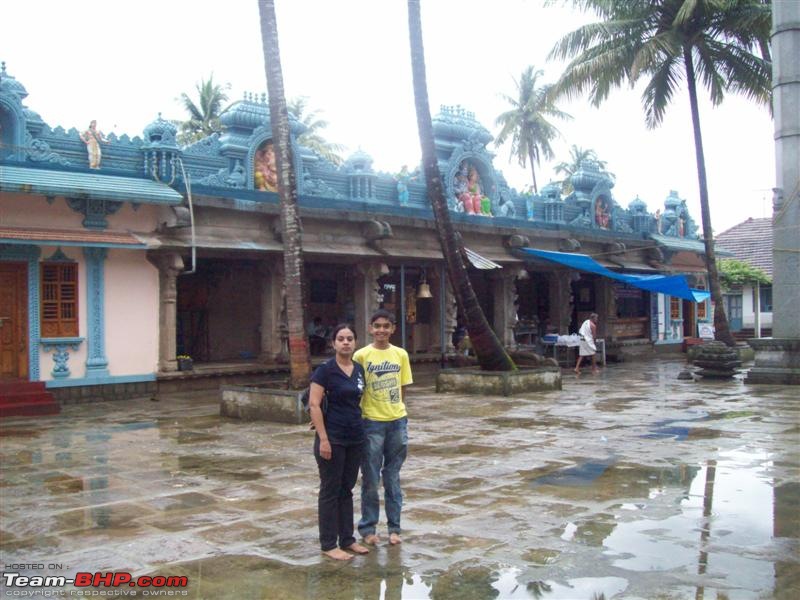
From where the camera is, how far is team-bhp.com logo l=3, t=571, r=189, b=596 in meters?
4.70

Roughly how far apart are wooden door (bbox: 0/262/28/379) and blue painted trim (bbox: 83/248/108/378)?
3.38 feet

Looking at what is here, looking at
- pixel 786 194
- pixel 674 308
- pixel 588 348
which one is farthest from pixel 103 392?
pixel 674 308

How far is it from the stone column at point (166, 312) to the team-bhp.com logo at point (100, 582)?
1055cm

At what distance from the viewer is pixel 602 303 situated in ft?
86.5

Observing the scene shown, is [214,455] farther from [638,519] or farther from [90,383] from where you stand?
→ [90,383]

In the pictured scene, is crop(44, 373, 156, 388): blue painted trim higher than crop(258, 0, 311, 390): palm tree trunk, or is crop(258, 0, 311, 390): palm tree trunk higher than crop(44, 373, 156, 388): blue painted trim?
crop(258, 0, 311, 390): palm tree trunk

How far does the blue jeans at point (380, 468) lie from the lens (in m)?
5.54

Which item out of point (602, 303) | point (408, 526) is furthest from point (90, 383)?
point (602, 303)

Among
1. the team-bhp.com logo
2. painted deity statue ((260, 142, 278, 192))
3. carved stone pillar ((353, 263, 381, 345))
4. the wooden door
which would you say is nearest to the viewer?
the team-bhp.com logo

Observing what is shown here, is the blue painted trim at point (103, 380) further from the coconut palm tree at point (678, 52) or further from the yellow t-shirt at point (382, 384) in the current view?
the coconut palm tree at point (678, 52)

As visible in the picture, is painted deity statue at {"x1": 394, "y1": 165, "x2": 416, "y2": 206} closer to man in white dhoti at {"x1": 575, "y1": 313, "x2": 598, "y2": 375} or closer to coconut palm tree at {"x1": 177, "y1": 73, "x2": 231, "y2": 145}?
man in white dhoti at {"x1": 575, "y1": 313, "x2": 598, "y2": 375}

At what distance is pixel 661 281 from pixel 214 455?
16.1 metres

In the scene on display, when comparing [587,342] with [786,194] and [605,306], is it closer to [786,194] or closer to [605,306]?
[786,194]

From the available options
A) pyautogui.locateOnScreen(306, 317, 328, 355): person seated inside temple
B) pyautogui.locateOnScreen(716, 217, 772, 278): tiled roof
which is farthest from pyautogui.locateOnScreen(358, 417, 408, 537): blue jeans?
pyautogui.locateOnScreen(716, 217, 772, 278): tiled roof
